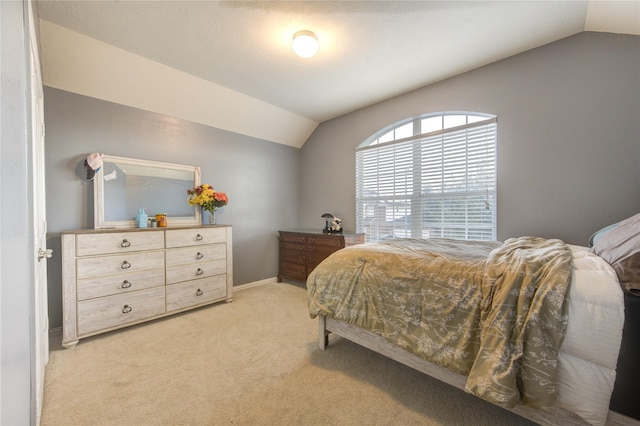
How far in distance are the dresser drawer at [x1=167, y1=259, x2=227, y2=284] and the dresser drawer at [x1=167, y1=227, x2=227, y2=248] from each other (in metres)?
0.25

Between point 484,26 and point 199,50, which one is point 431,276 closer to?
point 484,26

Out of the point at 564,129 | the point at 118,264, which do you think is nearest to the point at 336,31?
the point at 564,129

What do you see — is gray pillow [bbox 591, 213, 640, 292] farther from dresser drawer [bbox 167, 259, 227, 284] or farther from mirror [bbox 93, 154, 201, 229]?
mirror [bbox 93, 154, 201, 229]

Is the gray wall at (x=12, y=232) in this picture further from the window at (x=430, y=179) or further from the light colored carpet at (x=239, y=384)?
the window at (x=430, y=179)

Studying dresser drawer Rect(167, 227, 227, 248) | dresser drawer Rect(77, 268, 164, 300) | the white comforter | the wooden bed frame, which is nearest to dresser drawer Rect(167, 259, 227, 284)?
dresser drawer Rect(77, 268, 164, 300)

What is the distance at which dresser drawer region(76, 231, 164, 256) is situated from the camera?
7.02 ft

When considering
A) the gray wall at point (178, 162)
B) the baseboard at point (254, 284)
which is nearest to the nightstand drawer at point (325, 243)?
the gray wall at point (178, 162)

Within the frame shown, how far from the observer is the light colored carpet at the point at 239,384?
1340mm

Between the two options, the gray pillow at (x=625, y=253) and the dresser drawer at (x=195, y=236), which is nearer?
the gray pillow at (x=625, y=253)

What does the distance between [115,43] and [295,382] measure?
323cm

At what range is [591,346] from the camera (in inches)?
37.9

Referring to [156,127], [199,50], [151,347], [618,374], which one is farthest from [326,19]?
[151,347]

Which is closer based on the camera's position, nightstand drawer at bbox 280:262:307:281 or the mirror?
the mirror

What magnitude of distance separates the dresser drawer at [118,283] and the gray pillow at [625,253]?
334cm
